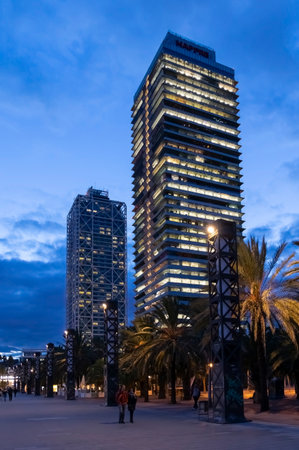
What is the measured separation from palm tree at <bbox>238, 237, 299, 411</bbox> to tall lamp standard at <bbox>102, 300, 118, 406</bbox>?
51.9ft

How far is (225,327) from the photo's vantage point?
76.5 feet

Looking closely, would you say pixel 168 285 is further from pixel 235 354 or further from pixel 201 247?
pixel 235 354

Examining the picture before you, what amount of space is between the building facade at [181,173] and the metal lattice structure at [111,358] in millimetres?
122439

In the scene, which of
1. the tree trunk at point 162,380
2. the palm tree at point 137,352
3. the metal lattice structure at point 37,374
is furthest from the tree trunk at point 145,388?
the metal lattice structure at point 37,374

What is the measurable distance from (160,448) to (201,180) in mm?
170734

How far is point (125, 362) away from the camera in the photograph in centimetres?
4819

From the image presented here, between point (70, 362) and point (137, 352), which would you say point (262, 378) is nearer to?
point (137, 352)

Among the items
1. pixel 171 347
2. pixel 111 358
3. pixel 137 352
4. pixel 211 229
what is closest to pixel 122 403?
pixel 211 229

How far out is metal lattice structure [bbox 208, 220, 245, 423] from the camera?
22.5 meters

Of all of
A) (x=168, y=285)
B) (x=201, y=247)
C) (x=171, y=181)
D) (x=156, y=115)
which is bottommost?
(x=168, y=285)

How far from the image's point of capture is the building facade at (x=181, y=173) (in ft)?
560

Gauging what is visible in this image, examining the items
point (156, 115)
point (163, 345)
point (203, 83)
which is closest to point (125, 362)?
point (163, 345)

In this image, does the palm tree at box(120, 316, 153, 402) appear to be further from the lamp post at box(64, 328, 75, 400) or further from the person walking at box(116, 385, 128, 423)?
the person walking at box(116, 385, 128, 423)

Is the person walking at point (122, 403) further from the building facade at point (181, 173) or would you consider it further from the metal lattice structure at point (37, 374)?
the building facade at point (181, 173)
